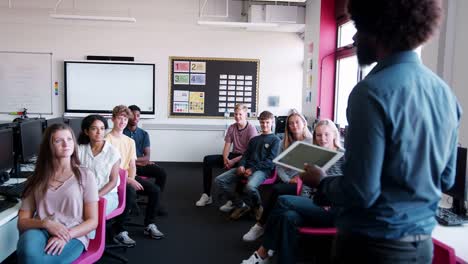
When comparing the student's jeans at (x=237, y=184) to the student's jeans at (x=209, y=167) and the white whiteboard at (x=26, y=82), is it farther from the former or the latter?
the white whiteboard at (x=26, y=82)

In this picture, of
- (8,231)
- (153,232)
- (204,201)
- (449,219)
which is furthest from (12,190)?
(449,219)

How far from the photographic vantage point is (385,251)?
3.57 ft

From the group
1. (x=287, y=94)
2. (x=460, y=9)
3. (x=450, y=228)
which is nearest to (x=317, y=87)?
(x=287, y=94)

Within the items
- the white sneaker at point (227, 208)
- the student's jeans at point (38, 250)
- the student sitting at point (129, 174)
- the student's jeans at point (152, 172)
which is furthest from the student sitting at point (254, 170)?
the student's jeans at point (38, 250)

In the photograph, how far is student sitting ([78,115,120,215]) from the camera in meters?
2.95

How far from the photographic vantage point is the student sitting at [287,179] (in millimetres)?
3568

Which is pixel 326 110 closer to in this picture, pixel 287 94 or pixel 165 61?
pixel 287 94

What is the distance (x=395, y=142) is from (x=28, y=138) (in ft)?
10.2

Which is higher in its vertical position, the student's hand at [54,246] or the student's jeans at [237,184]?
the student's hand at [54,246]

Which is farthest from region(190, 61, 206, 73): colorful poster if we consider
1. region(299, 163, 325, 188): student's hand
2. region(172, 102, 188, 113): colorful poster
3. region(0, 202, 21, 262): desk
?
region(299, 163, 325, 188): student's hand

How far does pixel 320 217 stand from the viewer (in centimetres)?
273

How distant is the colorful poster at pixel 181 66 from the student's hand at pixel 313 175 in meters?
5.78

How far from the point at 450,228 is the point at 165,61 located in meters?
5.54

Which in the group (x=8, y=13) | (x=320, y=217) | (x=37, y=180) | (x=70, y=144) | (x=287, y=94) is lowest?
(x=320, y=217)
